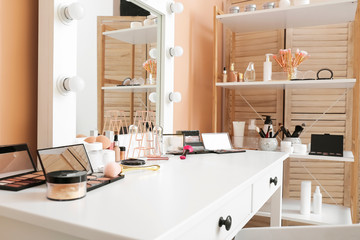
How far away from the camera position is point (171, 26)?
1832 millimetres

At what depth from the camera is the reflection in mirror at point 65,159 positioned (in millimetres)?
874

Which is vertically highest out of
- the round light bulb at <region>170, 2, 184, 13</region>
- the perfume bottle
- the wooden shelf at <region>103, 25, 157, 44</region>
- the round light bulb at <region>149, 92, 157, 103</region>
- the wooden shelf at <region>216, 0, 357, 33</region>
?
the wooden shelf at <region>216, 0, 357, 33</region>

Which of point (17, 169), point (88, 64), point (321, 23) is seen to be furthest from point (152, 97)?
point (321, 23)

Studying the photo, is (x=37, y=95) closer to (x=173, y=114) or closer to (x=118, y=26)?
(x=118, y=26)

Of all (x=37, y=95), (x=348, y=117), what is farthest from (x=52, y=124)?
(x=348, y=117)

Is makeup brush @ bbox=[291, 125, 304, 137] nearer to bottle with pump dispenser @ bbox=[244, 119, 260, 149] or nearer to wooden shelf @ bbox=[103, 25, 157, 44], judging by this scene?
bottle with pump dispenser @ bbox=[244, 119, 260, 149]

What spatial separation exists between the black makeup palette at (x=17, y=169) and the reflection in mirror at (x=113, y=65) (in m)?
0.26

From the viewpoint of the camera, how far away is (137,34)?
1.55 m

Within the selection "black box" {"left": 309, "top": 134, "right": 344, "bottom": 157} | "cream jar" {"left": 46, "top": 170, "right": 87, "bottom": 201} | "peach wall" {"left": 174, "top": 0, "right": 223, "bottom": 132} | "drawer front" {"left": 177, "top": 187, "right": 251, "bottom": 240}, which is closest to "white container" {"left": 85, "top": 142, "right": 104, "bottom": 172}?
"cream jar" {"left": 46, "top": 170, "right": 87, "bottom": 201}

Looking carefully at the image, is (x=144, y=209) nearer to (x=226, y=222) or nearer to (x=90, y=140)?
(x=226, y=222)

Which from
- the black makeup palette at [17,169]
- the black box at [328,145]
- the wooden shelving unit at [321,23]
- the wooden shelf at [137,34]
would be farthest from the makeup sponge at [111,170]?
the black box at [328,145]

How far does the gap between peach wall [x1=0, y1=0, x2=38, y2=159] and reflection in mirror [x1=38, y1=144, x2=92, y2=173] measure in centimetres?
18

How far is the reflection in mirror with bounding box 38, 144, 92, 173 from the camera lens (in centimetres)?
87

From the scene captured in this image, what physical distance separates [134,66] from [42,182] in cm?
82
